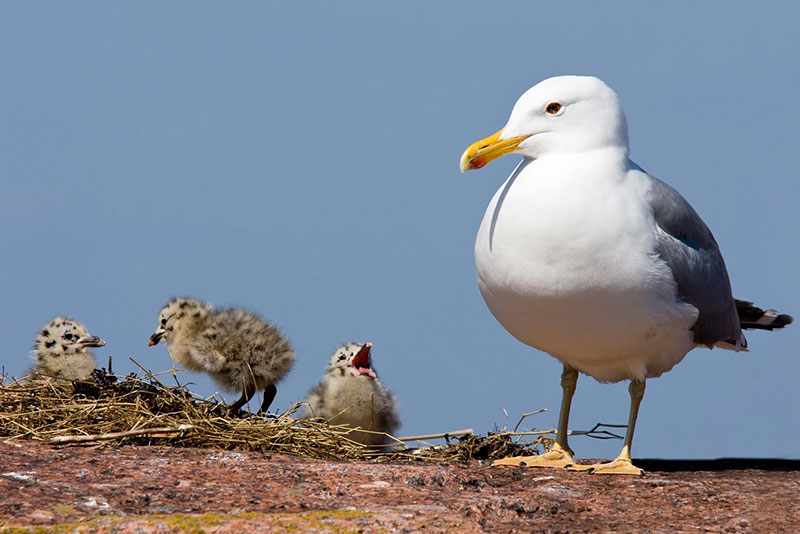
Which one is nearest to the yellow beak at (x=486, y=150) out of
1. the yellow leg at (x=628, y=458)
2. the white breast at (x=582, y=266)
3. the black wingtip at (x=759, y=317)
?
the white breast at (x=582, y=266)

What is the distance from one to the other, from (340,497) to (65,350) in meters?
4.29

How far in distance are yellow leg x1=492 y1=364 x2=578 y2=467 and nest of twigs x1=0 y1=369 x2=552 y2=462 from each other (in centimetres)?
36

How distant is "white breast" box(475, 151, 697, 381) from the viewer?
668 cm

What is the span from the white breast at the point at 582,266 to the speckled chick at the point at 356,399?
1663 millimetres

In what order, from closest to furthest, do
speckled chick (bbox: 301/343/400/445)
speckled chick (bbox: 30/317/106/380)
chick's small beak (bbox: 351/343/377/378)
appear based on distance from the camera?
speckled chick (bbox: 301/343/400/445)
chick's small beak (bbox: 351/343/377/378)
speckled chick (bbox: 30/317/106/380)

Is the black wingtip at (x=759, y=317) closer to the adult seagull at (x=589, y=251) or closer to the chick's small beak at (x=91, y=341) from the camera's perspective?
the adult seagull at (x=589, y=251)

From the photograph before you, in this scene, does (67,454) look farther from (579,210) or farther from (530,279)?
(579,210)

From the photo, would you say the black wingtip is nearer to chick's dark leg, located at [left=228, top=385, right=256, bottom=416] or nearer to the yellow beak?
the yellow beak

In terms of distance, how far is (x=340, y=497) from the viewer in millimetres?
5590

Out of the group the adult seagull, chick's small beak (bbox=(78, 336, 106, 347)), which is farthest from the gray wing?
chick's small beak (bbox=(78, 336, 106, 347))

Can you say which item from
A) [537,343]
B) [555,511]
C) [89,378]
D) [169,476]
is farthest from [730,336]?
[89,378]

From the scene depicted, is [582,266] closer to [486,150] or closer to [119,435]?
[486,150]

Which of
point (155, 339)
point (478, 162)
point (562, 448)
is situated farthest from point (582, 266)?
point (155, 339)

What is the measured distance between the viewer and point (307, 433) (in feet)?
24.8
